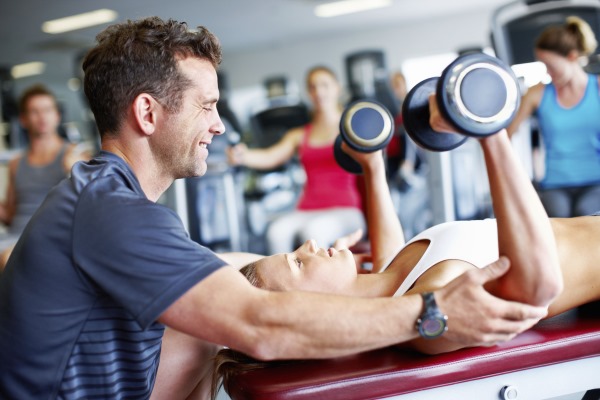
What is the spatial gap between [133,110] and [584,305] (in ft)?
3.60

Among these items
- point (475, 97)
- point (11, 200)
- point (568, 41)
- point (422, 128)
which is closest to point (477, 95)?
point (475, 97)

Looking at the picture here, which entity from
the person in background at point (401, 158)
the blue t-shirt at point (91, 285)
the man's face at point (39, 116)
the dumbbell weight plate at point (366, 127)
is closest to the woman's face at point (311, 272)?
the blue t-shirt at point (91, 285)

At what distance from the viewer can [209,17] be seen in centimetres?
940

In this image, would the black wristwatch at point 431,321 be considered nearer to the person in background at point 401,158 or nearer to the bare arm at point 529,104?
the bare arm at point 529,104

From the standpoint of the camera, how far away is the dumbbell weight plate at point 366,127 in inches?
77.8

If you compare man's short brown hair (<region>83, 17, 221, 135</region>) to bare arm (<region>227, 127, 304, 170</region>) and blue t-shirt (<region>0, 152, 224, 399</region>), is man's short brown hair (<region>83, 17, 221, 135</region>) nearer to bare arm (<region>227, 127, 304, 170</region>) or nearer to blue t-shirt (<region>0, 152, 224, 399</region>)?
blue t-shirt (<region>0, 152, 224, 399</region>)

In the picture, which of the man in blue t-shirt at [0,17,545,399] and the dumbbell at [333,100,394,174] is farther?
the dumbbell at [333,100,394,174]

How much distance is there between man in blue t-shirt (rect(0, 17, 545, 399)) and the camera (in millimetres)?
1093

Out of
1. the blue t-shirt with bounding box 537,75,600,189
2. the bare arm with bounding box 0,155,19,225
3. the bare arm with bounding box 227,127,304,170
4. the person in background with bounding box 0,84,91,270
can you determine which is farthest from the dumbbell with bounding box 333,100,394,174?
the bare arm with bounding box 0,155,19,225

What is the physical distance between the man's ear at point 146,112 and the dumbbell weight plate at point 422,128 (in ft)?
1.66

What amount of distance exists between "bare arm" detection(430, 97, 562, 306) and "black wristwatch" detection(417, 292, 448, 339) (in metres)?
0.13

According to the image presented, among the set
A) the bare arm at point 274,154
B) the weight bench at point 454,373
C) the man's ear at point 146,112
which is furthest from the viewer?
the bare arm at point 274,154

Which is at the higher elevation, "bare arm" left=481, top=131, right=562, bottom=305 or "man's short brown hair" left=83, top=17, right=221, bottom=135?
"man's short brown hair" left=83, top=17, right=221, bottom=135

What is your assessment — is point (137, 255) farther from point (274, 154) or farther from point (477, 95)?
point (274, 154)
